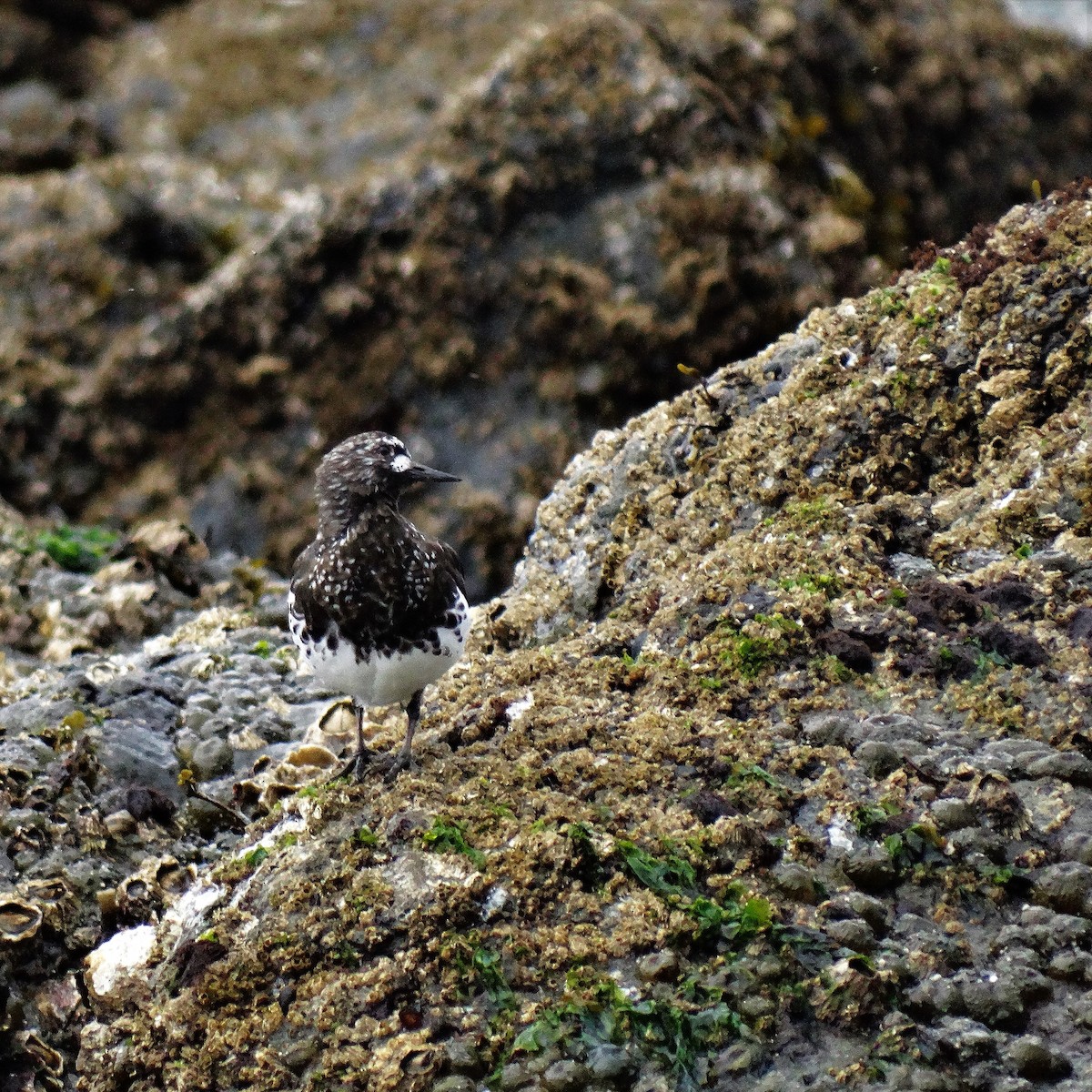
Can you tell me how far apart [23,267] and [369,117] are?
20.7ft

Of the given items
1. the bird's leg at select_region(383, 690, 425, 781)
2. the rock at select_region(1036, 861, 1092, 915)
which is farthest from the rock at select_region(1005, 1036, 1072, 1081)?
the bird's leg at select_region(383, 690, 425, 781)

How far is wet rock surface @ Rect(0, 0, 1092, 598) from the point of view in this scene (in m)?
12.9

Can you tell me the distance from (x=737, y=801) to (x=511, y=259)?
8482 millimetres

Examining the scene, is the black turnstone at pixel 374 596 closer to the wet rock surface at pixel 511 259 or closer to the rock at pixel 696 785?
the rock at pixel 696 785

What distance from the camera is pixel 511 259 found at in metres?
13.3

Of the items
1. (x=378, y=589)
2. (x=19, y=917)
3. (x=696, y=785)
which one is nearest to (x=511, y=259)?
(x=378, y=589)

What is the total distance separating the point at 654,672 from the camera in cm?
659

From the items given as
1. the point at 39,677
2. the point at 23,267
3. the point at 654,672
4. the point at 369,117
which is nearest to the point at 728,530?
the point at 654,672

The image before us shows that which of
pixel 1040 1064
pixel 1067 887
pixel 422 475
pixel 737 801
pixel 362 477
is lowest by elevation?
pixel 1040 1064

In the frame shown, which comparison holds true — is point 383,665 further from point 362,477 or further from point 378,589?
point 362,477

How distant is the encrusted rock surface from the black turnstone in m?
0.37

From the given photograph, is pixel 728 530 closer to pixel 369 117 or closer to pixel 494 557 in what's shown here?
pixel 494 557

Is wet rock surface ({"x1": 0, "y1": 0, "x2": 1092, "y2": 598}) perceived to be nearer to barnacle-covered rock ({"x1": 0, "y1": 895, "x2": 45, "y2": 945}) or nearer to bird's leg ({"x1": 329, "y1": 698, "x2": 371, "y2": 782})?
bird's leg ({"x1": 329, "y1": 698, "x2": 371, "y2": 782})

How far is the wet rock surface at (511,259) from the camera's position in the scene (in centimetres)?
1287
